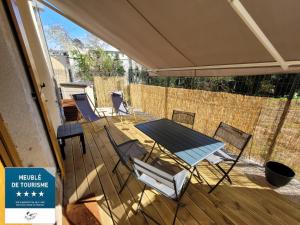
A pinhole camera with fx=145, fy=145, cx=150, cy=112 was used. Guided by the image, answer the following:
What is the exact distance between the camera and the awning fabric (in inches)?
59.4

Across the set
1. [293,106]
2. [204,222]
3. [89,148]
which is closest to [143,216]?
[204,222]

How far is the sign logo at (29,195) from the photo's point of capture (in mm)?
890

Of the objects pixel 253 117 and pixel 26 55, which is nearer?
pixel 26 55

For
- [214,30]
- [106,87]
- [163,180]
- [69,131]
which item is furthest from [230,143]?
[106,87]

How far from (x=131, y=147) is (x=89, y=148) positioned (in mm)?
1478

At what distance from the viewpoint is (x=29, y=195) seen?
886 millimetres

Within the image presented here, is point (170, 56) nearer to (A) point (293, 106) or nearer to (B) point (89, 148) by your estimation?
(A) point (293, 106)

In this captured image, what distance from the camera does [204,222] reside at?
1789mm

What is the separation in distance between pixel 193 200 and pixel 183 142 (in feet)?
Result: 2.72

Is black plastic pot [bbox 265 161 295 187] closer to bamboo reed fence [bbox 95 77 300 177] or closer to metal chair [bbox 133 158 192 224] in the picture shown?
bamboo reed fence [bbox 95 77 300 177]

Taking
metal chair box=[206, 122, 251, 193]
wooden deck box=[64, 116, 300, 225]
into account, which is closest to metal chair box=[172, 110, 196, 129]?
metal chair box=[206, 122, 251, 193]

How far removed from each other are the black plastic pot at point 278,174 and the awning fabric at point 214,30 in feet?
5.33

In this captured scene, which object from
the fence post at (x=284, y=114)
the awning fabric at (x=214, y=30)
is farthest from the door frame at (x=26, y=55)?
the fence post at (x=284, y=114)

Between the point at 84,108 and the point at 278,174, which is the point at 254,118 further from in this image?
the point at 84,108
